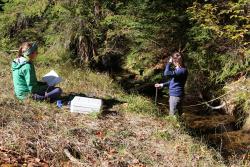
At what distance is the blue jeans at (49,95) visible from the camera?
9281mm

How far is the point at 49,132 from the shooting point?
298 inches

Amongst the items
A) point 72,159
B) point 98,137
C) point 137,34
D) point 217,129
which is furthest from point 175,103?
point 137,34

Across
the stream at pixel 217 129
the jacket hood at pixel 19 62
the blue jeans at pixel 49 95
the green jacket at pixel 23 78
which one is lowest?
the stream at pixel 217 129

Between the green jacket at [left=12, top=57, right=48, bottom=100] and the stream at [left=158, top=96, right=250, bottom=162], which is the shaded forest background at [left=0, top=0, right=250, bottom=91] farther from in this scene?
the green jacket at [left=12, top=57, right=48, bottom=100]

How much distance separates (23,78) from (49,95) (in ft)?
2.07

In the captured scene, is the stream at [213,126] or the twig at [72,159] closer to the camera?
the twig at [72,159]

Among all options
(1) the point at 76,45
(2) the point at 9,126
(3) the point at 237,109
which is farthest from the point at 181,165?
(1) the point at 76,45

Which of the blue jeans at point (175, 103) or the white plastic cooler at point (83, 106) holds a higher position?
the white plastic cooler at point (83, 106)

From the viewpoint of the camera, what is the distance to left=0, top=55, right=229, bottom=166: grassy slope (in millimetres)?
6941

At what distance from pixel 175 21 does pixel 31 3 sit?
5018 millimetres

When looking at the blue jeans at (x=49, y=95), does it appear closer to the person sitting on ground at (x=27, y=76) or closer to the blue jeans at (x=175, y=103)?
the person sitting on ground at (x=27, y=76)

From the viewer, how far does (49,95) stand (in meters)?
9.39

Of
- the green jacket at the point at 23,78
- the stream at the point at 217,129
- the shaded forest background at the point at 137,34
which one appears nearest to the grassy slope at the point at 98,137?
the green jacket at the point at 23,78

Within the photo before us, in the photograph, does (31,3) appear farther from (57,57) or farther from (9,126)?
(9,126)
